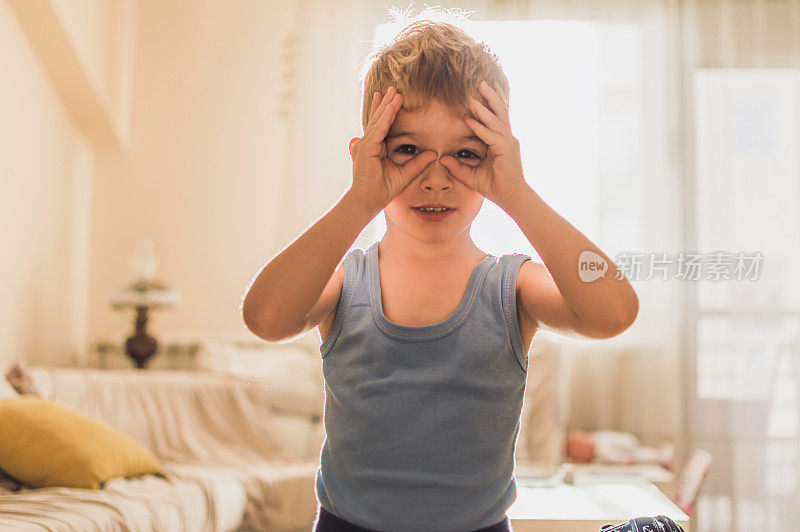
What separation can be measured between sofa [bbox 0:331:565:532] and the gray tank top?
4.22 feet

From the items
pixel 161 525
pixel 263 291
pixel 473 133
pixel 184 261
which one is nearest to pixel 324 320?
pixel 263 291

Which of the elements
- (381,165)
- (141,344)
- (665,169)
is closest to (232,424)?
(141,344)

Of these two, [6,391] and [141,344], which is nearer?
[6,391]

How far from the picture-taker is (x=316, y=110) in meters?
3.20

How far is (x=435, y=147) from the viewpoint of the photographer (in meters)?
0.58

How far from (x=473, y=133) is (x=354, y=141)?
96 millimetres

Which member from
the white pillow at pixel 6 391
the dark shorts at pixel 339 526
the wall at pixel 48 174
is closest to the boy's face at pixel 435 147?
the dark shorts at pixel 339 526

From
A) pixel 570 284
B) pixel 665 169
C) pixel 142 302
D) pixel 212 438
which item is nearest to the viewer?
pixel 570 284

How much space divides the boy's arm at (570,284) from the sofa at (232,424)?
55.3 inches

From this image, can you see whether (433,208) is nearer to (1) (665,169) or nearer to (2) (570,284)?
(2) (570,284)

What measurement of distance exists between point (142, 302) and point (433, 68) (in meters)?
2.36

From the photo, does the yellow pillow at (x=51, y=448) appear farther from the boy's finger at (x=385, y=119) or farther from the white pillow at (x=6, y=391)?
the boy's finger at (x=385, y=119)

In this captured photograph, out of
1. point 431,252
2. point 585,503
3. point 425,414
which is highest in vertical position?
point 431,252

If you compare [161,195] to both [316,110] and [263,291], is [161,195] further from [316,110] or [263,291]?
[263,291]
